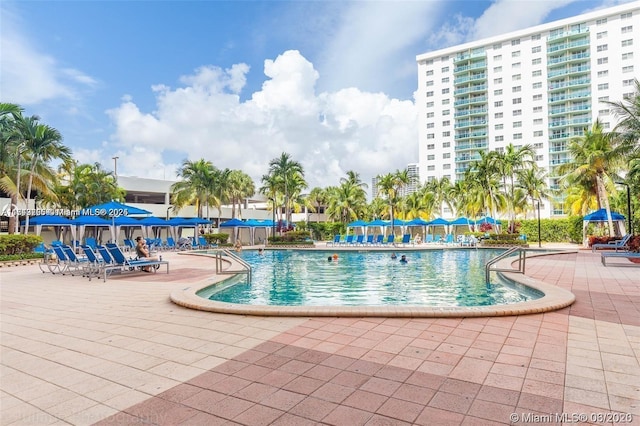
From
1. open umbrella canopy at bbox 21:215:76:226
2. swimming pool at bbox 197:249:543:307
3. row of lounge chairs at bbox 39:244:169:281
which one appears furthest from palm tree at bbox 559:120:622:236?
open umbrella canopy at bbox 21:215:76:226

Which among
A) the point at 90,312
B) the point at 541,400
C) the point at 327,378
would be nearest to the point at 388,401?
the point at 327,378

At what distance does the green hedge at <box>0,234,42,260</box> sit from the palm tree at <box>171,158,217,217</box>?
1655 cm

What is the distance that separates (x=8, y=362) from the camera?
161 inches

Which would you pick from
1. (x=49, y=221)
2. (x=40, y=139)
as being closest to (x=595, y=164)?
(x=40, y=139)

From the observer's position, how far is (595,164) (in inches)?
973

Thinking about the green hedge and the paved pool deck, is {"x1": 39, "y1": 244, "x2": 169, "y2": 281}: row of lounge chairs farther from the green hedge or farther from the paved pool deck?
the green hedge

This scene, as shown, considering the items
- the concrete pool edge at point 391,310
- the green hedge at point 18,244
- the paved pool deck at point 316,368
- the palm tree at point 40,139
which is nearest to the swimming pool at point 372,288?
the concrete pool edge at point 391,310

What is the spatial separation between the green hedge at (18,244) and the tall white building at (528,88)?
58523mm

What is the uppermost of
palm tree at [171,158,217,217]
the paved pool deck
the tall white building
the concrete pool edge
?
the tall white building

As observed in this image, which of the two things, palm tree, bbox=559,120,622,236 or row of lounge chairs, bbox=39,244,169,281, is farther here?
palm tree, bbox=559,120,622,236

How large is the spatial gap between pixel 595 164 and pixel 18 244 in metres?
32.3

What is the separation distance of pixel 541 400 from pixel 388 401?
1.21 m

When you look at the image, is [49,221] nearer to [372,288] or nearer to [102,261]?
[102,261]

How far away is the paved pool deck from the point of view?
2871mm
